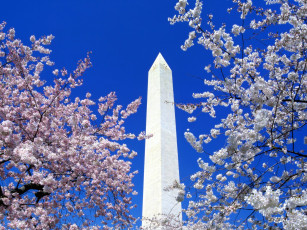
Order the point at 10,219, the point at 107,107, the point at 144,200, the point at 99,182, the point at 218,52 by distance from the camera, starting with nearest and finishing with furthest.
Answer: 1. the point at 218,52
2. the point at 10,219
3. the point at 99,182
4. the point at 107,107
5. the point at 144,200

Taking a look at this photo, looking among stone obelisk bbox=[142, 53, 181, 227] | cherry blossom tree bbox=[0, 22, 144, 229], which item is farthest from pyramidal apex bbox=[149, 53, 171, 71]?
cherry blossom tree bbox=[0, 22, 144, 229]

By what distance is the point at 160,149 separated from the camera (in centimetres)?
982

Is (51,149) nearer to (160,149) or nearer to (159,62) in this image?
(160,149)

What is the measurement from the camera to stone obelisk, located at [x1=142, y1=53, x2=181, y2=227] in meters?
8.97

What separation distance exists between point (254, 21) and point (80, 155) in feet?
10.8

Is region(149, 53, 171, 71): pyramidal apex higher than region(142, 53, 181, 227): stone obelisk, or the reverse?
region(149, 53, 171, 71): pyramidal apex

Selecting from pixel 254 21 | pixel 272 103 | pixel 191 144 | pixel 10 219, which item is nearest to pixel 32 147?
pixel 10 219

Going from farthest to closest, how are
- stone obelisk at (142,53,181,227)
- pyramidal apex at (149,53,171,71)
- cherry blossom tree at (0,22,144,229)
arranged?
pyramidal apex at (149,53,171,71)
stone obelisk at (142,53,181,227)
cherry blossom tree at (0,22,144,229)

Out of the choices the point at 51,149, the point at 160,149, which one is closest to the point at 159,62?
the point at 160,149

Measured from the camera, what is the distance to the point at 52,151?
4.13m

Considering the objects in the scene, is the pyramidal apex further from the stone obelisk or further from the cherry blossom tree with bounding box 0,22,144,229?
the cherry blossom tree with bounding box 0,22,144,229

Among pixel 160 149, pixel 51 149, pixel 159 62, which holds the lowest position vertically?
pixel 51 149

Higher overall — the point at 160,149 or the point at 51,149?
the point at 160,149

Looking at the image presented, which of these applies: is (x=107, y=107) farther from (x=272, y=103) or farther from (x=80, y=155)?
(x=272, y=103)
